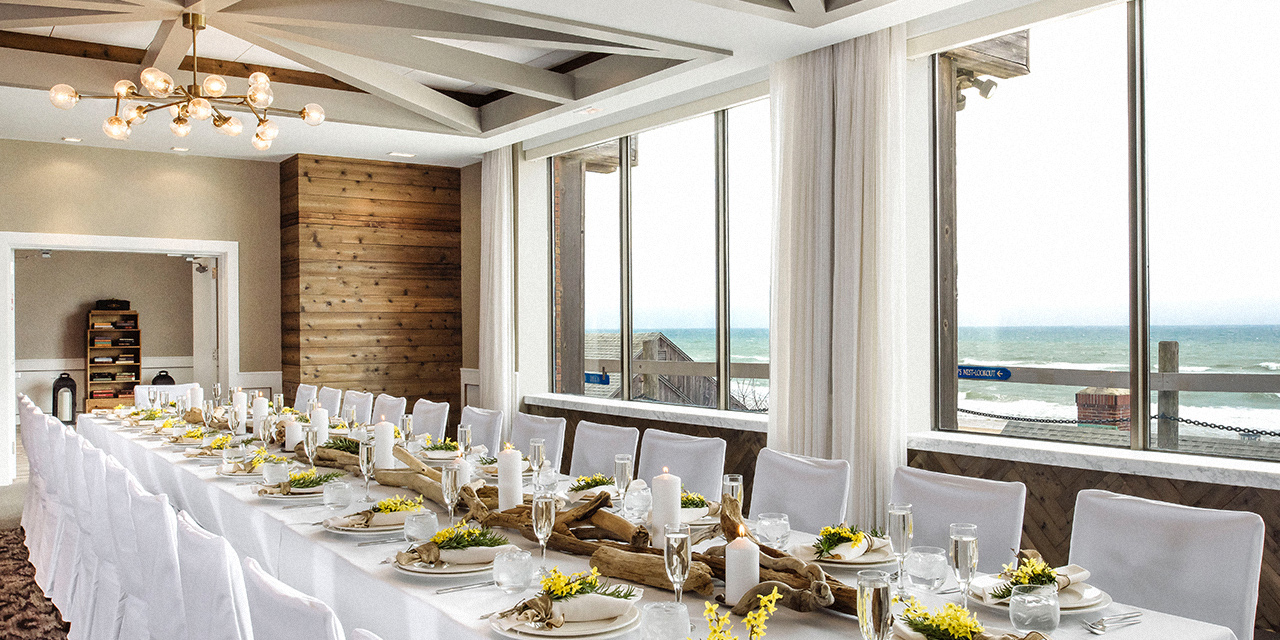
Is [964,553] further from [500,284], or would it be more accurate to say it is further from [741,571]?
[500,284]

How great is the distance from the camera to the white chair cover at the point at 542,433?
454 centimetres

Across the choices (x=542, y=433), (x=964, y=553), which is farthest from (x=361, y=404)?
(x=964, y=553)

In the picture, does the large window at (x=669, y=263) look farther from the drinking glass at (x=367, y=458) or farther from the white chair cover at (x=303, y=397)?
the drinking glass at (x=367, y=458)

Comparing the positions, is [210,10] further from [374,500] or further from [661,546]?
[661,546]

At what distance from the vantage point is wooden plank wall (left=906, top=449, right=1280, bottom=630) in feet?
11.8

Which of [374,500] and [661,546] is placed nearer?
[661,546]

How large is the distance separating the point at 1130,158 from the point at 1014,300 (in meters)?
0.87

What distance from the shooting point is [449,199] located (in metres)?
8.90

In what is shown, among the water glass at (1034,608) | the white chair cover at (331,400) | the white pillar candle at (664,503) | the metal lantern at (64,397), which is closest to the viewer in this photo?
the water glass at (1034,608)

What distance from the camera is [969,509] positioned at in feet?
9.16

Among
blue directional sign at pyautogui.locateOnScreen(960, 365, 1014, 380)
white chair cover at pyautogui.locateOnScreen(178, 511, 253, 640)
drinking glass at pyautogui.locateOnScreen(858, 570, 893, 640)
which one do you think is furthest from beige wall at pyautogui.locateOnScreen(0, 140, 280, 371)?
drinking glass at pyautogui.locateOnScreen(858, 570, 893, 640)

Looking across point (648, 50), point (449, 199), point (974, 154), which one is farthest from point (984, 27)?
point (449, 199)

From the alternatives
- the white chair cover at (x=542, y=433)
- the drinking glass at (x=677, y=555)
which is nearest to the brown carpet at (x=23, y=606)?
the white chair cover at (x=542, y=433)

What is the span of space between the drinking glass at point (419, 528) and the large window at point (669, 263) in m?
3.79
